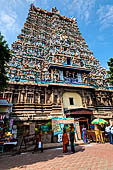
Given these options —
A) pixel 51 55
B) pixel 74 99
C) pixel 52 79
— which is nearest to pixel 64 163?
pixel 74 99

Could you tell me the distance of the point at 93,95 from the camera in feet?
57.0

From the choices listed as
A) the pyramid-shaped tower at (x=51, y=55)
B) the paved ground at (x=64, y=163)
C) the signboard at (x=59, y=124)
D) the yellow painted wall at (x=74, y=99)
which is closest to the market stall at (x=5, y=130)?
the paved ground at (x=64, y=163)

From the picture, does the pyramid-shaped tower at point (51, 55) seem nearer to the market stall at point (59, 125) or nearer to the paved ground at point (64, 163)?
the market stall at point (59, 125)

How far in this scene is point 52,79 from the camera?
15641mm

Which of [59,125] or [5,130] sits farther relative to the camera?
[59,125]

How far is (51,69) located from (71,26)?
776 inches

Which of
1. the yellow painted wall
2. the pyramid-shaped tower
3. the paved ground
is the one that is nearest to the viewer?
the paved ground

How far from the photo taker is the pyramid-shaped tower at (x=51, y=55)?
53.7 ft

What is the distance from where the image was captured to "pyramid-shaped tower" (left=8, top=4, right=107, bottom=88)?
16359mm

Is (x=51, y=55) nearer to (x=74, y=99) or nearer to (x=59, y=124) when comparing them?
(x=74, y=99)

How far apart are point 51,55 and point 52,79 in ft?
20.6

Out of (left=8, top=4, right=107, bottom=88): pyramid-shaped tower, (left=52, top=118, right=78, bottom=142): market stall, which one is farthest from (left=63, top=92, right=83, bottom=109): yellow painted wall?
(left=52, top=118, right=78, bottom=142): market stall

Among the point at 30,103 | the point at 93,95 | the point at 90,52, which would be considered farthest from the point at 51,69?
the point at 90,52

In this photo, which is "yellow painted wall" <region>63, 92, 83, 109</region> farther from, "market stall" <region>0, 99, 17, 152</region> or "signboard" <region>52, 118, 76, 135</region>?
"market stall" <region>0, 99, 17, 152</region>
